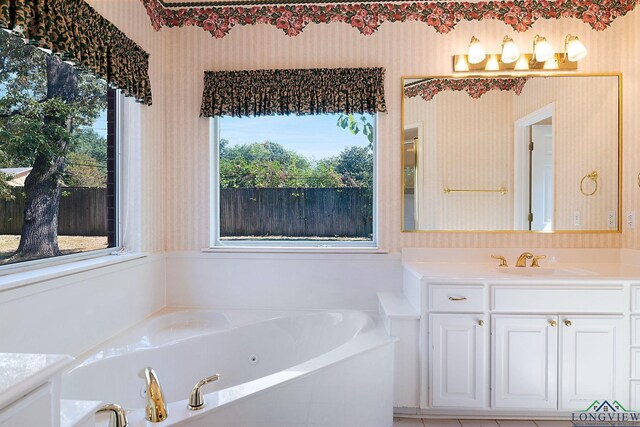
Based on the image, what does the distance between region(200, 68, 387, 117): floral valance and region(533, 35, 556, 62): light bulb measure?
974 millimetres

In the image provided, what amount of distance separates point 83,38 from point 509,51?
2394mm

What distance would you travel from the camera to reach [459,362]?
219 cm

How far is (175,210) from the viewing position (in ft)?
9.43

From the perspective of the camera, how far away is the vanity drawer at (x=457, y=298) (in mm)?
2186

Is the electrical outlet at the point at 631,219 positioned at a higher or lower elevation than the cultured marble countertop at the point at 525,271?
higher

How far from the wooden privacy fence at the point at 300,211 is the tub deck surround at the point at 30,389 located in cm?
215

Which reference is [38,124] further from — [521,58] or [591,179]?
[591,179]

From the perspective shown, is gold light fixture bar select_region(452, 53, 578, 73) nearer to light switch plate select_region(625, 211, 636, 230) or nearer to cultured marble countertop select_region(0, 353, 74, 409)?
light switch plate select_region(625, 211, 636, 230)

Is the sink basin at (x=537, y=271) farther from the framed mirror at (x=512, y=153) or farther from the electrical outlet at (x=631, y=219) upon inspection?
the electrical outlet at (x=631, y=219)

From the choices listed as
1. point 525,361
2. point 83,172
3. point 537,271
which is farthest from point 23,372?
point 537,271

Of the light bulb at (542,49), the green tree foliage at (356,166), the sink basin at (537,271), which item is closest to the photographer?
the sink basin at (537,271)

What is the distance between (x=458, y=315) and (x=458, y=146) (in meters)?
1.15

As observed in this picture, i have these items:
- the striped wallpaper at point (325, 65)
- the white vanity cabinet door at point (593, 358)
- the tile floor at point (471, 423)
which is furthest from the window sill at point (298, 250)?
the white vanity cabinet door at point (593, 358)

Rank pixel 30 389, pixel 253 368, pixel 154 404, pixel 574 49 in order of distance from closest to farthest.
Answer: pixel 30 389
pixel 154 404
pixel 253 368
pixel 574 49
